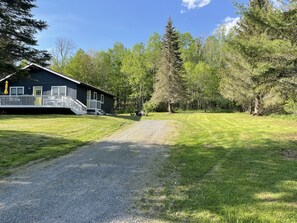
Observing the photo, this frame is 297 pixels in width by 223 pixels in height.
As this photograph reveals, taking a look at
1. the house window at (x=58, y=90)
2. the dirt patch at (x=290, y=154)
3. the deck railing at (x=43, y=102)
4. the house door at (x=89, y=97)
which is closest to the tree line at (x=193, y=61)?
the dirt patch at (x=290, y=154)

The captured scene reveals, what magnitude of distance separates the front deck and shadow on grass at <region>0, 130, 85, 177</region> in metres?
13.7

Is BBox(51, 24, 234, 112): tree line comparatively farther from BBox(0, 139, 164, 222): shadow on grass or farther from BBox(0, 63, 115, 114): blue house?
BBox(0, 139, 164, 222): shadow on grass

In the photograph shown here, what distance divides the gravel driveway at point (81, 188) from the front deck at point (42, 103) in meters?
17.5

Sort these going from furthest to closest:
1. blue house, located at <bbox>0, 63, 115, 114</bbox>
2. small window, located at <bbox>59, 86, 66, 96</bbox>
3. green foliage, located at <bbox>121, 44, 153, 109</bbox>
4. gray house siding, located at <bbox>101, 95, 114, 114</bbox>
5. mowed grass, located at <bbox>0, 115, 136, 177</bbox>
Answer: green foliage, located at <bbox>121, 44, 153, 109</bbox> < gray house siding, located at <bbox>101, 95, 114, 114</bbox> < small window, located at <bbox>59, 86, 66, 96</bbox> < blue house, located at <bbox>0, 63, 115, 114</bbox> < mowed grass, located at <bbox>0, 115, 136, 177</bbox>

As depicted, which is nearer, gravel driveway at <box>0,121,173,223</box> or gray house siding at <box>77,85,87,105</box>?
gravel driveway at <box>0,121,173,223</box>

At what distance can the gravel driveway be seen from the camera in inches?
167

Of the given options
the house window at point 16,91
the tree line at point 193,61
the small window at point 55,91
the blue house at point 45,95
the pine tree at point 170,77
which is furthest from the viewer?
the pine tree at point 170,77

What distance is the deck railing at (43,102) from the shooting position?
25938 mm

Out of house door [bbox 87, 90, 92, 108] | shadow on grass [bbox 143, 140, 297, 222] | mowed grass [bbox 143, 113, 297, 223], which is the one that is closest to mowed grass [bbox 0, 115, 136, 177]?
mowed grass [bbox 143, 113, 297, 223]

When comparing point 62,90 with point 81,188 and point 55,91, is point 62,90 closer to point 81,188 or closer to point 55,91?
point 55,91

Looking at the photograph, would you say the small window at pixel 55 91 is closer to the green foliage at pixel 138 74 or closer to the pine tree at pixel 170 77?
the pine tree at pixel 170 77

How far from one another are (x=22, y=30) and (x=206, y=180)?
14.9 metres

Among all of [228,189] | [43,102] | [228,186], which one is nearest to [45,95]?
[43,102]

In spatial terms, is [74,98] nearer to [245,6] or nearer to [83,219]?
[245,6]
